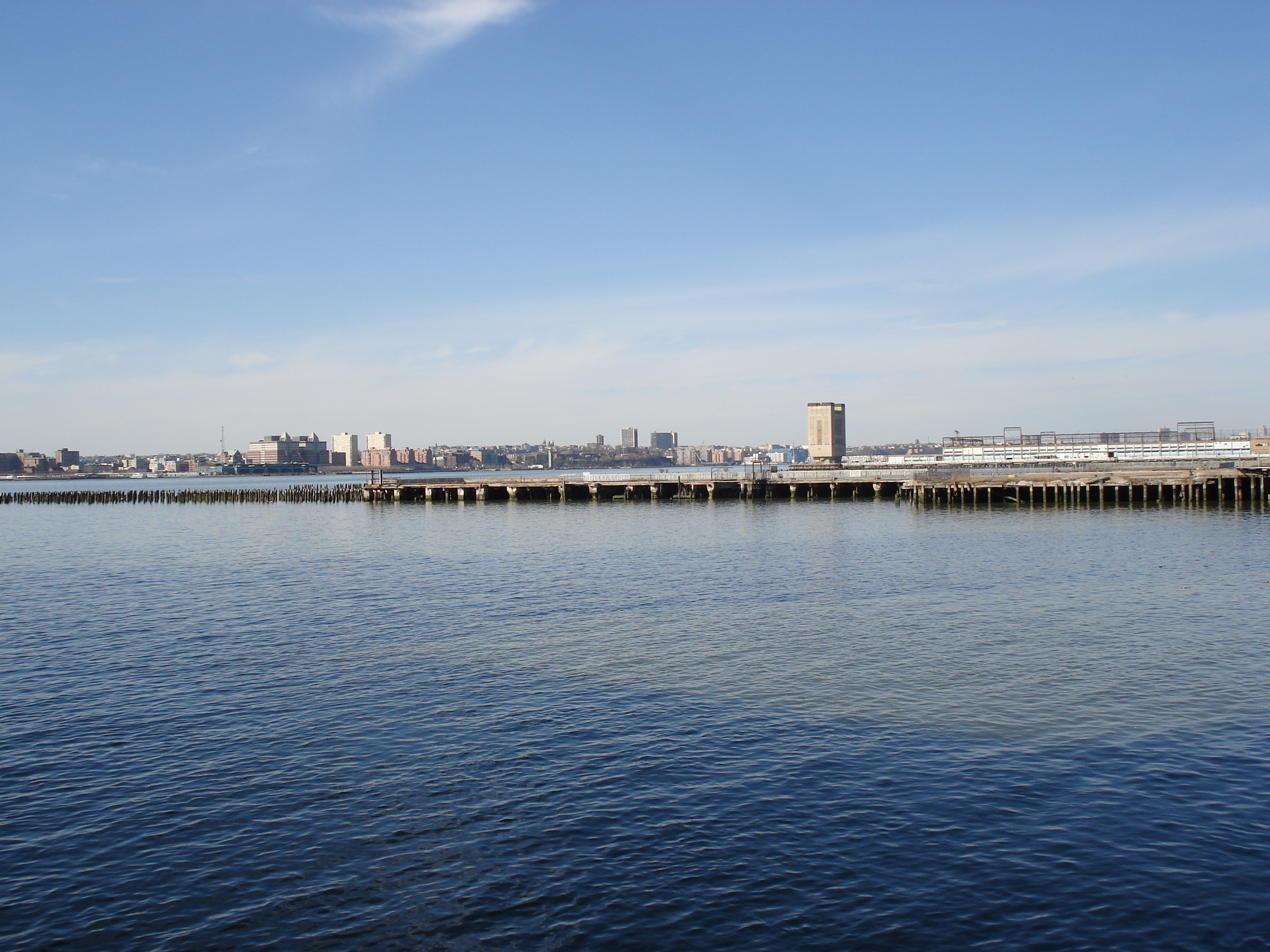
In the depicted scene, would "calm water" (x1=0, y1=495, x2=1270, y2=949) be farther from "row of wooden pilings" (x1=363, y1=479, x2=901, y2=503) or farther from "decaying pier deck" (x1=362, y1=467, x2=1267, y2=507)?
"row of wooden pilings" (x1=363, y1=479, x2=901, y2=503)

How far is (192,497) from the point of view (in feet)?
446

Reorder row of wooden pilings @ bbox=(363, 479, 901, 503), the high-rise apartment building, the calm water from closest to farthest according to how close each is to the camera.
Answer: the calm water < row of wooden pilings @ bbox=(363, 479, 901, 503) < the high-rise apartment building

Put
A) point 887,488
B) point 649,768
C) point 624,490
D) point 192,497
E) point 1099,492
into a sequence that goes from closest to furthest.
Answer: point 649,768 < point 1099,492 < point 887,488 < point 624,490 < point 192,497

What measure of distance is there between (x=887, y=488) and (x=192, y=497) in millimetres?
96732

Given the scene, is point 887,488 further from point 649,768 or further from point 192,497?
point 192,497

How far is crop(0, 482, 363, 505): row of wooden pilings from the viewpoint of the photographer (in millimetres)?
127562

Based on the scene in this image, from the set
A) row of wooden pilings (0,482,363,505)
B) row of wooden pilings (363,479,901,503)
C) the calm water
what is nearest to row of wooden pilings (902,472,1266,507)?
row of wooden pilings (363,479,901,503)

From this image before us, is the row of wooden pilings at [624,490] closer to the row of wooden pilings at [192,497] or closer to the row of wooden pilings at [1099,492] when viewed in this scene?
the row of wooden pilings at [1099,492]

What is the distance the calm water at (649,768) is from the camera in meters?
12.7

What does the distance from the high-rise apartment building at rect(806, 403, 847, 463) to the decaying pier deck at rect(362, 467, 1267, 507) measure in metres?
22.3

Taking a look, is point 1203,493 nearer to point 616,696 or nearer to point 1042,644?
point 1042,644

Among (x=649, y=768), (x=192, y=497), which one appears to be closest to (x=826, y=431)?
(x=192, y=497)

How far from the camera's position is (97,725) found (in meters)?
21.3

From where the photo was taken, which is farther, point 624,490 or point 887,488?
point 624,490
